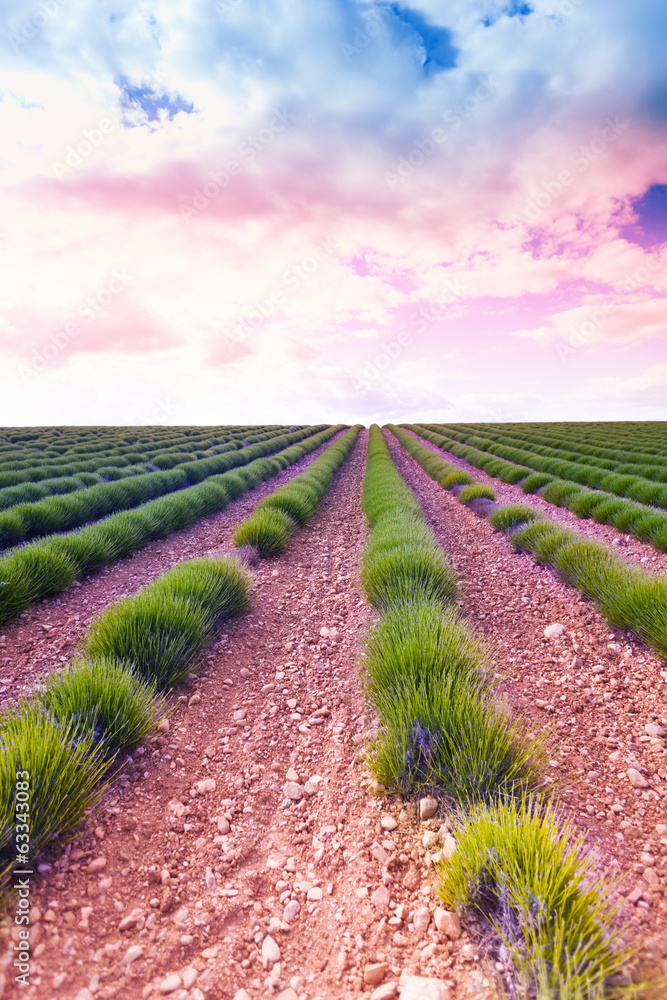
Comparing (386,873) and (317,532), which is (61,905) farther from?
(317,532)

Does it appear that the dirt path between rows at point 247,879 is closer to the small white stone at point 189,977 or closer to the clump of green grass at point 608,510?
the small white stone at point 189,977

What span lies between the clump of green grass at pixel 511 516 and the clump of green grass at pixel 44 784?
638 centimetres

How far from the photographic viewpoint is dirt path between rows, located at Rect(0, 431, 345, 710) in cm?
355

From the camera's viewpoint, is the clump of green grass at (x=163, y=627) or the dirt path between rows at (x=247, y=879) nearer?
the dirt path between rows at (x=247, y=879)

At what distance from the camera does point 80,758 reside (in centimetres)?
208

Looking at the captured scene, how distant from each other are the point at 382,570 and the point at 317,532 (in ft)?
11.0

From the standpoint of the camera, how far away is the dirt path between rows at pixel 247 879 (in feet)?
4.95

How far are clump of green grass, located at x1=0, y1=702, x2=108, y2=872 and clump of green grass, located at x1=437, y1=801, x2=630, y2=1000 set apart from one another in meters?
1.56

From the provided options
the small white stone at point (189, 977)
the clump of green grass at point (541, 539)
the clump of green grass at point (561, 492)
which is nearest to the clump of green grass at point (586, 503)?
the clump of green grass at point (561, 492)

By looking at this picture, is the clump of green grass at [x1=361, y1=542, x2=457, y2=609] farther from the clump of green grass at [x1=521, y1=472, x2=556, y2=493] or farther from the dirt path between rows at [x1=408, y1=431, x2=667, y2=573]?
the clump of green grass at [x1=521, y1=472, x2=556, y2=493]

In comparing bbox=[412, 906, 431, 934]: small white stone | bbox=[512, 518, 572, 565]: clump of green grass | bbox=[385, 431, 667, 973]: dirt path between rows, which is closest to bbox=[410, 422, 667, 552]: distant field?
bbox=[512, 518, 572, 565]: clump of green grass

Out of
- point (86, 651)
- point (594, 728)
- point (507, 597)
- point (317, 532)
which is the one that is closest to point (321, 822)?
point (594, 728)

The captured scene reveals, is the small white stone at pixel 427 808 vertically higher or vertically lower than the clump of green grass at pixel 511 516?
lower

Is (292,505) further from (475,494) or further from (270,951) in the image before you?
(270,951)
